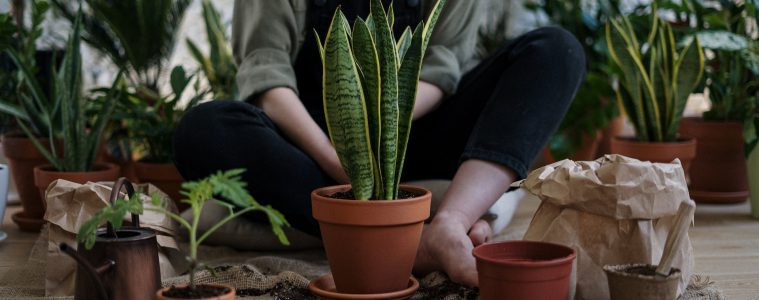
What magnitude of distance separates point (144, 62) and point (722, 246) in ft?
5.44

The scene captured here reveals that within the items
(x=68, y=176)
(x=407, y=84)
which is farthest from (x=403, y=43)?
(x=68, y=176)

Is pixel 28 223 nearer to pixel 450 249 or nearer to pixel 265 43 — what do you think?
pixel 265 43

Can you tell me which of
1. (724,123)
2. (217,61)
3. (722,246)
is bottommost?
(722,246)

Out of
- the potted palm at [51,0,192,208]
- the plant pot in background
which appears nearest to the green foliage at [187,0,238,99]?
the potted palm at [51,0,192,208]

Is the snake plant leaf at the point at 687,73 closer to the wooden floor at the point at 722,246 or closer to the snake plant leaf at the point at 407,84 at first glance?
the wooden floor at the point at 722,246

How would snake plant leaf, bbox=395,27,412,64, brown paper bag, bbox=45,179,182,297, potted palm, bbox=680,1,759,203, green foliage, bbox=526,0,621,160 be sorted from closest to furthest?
snake plant leaf, bbox=395,27,412,64, brown paper bag, bbox=45,179,182,297, potted palm, bbox=680,1,759,203, green foliage, bbox=526,0,621,160

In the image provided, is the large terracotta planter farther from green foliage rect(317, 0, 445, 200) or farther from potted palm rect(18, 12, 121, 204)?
green foliage rect(317, 0, 445, 200)

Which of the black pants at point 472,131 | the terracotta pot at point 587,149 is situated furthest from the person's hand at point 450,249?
the terracotta pot at point 587,149

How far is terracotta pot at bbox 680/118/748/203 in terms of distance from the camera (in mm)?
2455

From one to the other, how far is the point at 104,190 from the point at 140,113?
Result: 712 mm

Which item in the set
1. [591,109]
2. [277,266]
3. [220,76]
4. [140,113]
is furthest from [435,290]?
[591,109]

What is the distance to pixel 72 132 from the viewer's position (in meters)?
2.04

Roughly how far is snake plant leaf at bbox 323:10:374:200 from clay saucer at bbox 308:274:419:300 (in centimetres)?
15

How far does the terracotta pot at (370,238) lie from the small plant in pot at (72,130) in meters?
0.87
